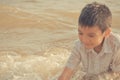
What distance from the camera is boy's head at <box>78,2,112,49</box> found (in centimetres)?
273

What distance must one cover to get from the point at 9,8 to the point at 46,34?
2065mm

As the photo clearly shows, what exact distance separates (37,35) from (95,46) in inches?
96.4

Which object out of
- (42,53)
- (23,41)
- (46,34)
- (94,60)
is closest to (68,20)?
(46,34)

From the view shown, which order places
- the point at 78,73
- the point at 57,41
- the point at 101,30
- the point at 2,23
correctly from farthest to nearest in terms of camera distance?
the point at 2,23 < the point at 57,41 < the point at 78,73 < the point at 101,30

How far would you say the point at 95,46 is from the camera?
3.09 meters

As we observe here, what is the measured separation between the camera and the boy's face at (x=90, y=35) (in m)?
2.73

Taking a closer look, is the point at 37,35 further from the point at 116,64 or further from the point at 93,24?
the point at 93,24

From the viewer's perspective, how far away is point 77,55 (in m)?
3.14

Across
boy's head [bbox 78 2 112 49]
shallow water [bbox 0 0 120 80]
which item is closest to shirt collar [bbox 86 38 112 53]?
boy's head [bbox 78 2 112 49]

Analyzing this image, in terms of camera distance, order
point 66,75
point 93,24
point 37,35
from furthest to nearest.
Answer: point 37,35 → point 66,75 → point 93,24

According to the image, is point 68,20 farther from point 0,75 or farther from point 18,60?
point 0,75

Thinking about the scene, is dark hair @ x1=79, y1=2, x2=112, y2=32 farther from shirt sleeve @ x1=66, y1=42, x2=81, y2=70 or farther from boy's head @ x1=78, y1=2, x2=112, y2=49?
shirt sleeve @ x1=66, y1=42, x2=81, y2=70

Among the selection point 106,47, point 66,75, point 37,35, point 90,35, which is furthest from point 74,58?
point 37,35

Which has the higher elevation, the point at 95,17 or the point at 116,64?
the point at 95,17
